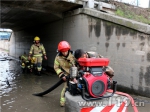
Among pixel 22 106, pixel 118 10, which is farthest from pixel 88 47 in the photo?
pixel 22 106

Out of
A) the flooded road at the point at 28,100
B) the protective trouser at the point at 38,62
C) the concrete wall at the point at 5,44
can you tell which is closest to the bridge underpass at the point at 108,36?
the flooded road at the point at 28,100

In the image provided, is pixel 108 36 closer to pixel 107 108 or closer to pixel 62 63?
pixel 62 63

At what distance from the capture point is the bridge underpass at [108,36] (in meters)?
4.54

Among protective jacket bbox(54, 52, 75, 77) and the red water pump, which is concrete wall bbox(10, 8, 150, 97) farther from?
the red water pump

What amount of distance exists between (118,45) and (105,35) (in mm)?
674

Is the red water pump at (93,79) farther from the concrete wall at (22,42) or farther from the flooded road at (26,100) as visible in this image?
the concrete wall at (22,42)

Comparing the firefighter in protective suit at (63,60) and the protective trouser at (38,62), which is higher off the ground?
the firefighter in protective suit at (63,60)

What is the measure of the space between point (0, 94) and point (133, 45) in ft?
13.7

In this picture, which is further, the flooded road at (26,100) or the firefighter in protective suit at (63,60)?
the flooded road at (26,100)

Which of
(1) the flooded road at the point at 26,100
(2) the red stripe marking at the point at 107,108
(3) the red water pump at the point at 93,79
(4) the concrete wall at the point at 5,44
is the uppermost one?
(4) the concrete wall at the point at 5,44

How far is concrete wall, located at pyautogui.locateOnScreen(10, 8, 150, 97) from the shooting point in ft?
14.8

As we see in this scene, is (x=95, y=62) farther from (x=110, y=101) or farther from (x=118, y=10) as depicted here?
(x=118, y=10)

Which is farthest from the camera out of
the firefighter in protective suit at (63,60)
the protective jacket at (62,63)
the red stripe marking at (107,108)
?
the protective jacket at (62,63)

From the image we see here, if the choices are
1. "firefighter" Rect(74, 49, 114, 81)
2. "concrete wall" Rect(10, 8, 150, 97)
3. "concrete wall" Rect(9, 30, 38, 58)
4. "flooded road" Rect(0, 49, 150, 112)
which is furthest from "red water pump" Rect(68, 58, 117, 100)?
"concrete wall" Rect(9, 30, 38, 58)
